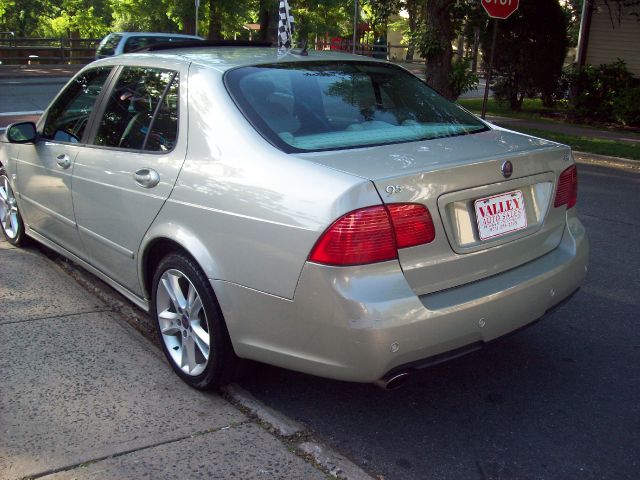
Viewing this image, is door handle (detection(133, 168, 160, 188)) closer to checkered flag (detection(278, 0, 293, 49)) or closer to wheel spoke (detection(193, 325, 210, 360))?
wheel spoke (detection(193, 325, 210, 360))

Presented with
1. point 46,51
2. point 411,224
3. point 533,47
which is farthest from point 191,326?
point 46,51

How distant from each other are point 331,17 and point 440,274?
3513cm

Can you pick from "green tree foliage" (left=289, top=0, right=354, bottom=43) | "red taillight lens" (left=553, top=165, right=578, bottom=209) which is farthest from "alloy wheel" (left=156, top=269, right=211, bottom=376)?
"green tree foliage" (left=289, top=0, right=354, bottom=43)

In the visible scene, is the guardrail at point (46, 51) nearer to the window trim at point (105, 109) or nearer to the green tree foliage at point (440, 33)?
the green tree foliage at point (440, 33)

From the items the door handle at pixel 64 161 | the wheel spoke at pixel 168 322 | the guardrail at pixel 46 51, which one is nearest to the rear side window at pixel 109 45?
the door handle at pixel 64 161

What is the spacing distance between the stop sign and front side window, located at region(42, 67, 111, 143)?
31.7ft

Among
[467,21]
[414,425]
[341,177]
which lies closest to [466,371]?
[414,425]

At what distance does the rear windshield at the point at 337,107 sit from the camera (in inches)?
135

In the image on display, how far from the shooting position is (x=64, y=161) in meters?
4.53

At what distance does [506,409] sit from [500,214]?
95 centimetres

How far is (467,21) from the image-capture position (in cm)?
1705

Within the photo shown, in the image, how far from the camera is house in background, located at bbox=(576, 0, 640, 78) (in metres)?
17.6

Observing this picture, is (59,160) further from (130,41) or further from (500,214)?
(130,41)

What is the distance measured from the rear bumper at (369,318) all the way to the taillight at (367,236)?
44 mm
